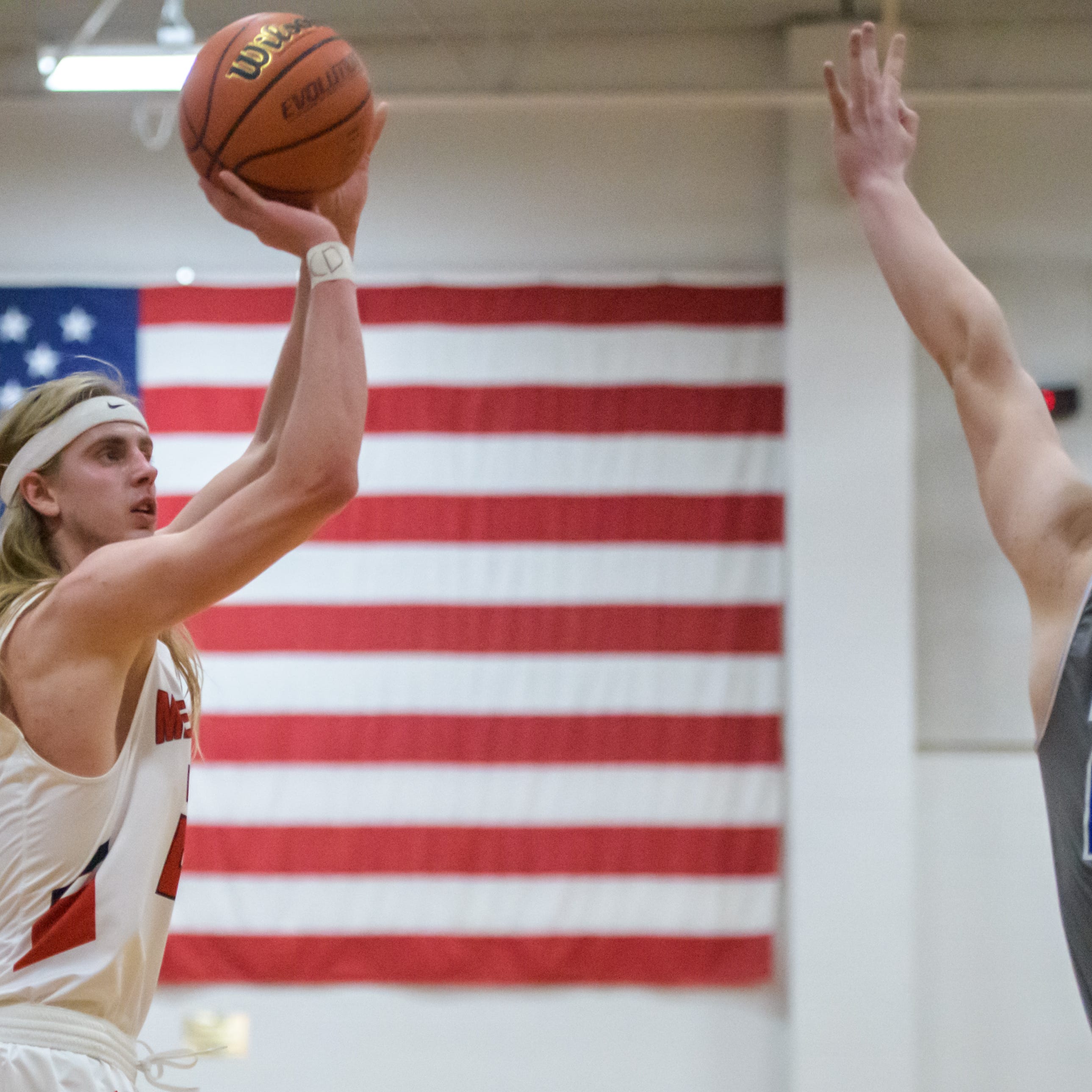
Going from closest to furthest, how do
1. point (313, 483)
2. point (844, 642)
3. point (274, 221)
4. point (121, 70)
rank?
1. point (313, 483)
2. point (274, 221)
3. point (121, 70)
4. point (844, 642)

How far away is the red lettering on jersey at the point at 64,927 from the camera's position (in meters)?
1.55

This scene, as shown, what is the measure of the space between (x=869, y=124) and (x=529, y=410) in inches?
126

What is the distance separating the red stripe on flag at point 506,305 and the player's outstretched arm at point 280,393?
9.56 ft

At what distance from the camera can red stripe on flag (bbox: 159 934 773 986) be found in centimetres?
460

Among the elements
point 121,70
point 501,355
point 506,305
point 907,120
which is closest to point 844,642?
point 501,355

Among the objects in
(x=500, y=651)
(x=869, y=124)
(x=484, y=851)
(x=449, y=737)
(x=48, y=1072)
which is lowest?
(x=484, y=851)

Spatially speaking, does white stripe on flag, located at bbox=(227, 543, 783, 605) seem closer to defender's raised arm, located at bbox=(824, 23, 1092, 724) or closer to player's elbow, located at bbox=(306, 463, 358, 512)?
defender's raised arm, located at bbox=(824, 23, 1092, 724)

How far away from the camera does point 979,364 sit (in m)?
1.37

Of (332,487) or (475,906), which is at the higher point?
(332,487)

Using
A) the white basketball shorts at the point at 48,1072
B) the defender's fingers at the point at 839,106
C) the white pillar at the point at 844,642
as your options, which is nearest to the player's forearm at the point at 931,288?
the defender's fingers at the point at 839,106

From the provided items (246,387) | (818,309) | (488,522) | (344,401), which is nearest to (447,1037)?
(488,522)

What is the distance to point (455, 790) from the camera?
4.68 metres

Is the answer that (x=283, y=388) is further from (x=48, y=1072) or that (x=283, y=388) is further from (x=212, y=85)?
(x=48, y=1072)

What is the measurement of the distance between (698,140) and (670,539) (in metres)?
1.59
